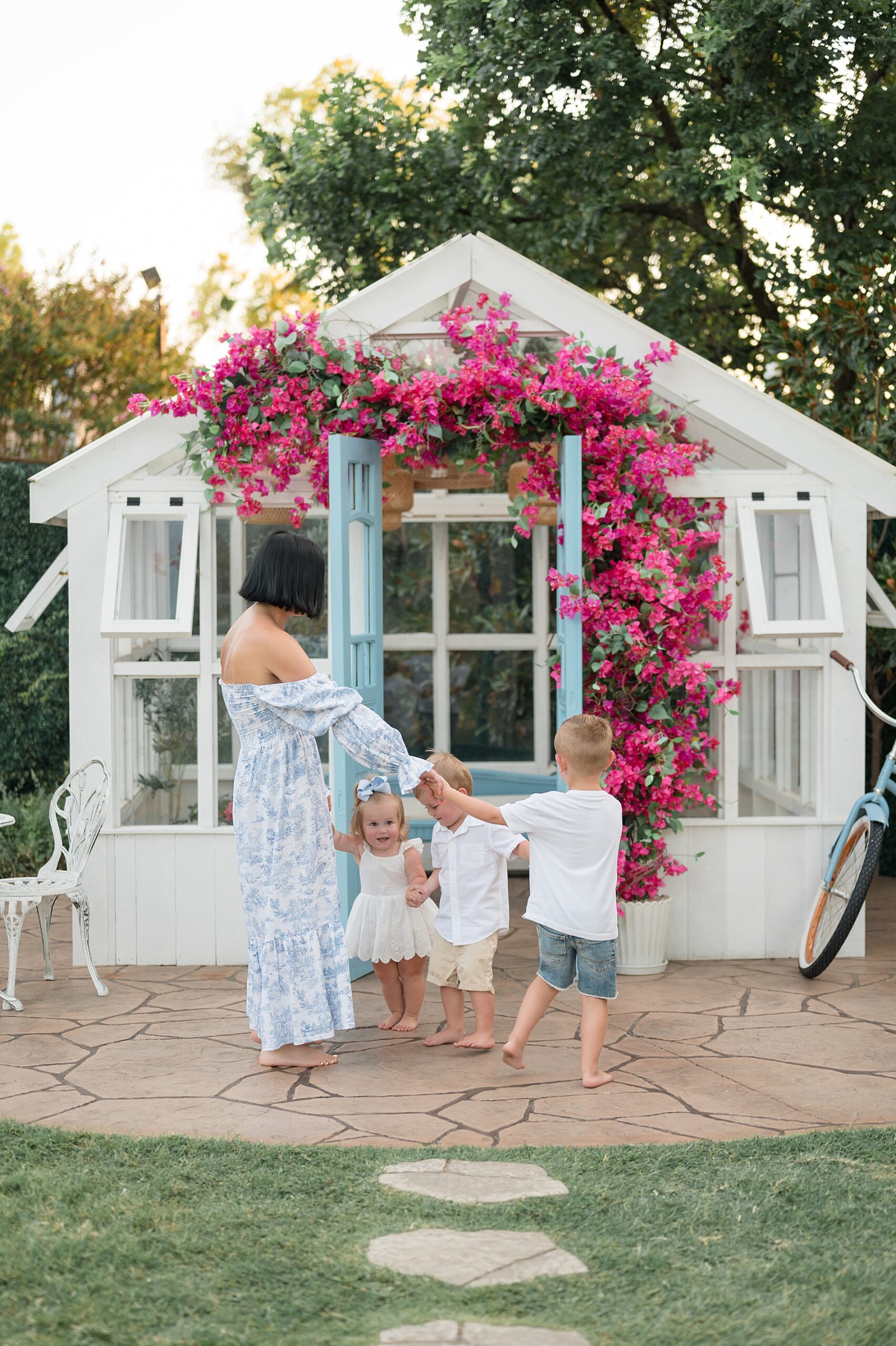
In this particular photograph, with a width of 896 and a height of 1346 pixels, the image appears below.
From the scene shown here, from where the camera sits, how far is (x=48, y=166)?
63.9ft

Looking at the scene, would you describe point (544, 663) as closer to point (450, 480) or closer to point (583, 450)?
point (583, 450)

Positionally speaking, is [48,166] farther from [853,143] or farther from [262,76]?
[853,143]

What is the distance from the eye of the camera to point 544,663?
242 inches

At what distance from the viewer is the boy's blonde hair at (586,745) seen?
168 inches

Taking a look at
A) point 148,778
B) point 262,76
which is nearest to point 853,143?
point 148,778

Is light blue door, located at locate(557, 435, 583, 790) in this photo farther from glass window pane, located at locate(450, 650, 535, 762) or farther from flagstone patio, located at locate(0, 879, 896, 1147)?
glass window pane, located at locate(450, 650, 535, 762)

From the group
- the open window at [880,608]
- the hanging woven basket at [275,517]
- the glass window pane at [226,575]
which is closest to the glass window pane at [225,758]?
the glass window pane at [226,575]

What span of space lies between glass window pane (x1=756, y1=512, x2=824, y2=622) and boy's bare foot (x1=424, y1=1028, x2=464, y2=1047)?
2.47 m

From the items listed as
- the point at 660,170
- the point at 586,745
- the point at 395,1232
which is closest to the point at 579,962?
the point at 586,745

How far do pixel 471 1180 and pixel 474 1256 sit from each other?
0.47m

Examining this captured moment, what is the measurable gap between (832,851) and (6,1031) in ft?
11.8

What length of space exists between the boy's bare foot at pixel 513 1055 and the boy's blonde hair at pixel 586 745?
97 centimetres

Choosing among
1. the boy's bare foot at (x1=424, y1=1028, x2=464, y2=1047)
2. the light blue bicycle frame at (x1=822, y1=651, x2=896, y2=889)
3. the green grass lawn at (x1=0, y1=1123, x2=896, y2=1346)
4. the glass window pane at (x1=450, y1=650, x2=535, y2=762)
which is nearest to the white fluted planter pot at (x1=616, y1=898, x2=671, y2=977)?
the light blue bicycle frame at (x1=822, y1=651, x2=896, y2=889)

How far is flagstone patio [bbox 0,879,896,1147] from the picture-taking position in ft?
13.2
